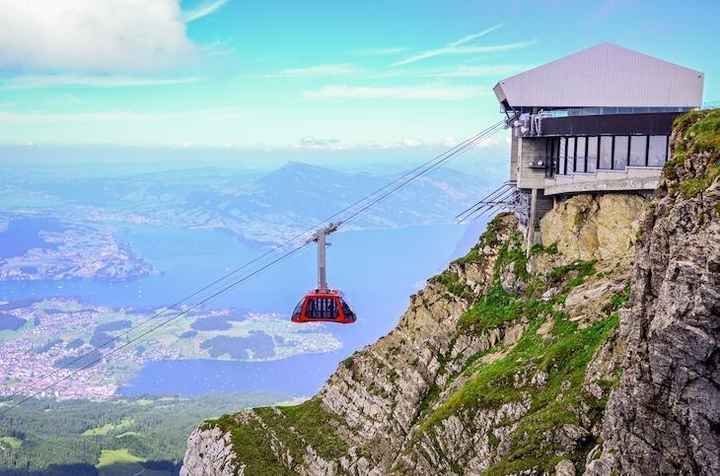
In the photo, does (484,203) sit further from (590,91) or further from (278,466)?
(278,466)

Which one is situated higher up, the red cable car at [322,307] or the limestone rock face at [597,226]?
the limestone rock face at [597,226]

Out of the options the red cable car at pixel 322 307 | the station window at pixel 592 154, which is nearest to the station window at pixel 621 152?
the station window at pixel 592 154

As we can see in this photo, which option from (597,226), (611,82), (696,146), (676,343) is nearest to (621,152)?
(597,226)

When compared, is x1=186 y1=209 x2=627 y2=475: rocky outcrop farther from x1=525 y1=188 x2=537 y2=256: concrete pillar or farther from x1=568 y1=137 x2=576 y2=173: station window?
x1=568 y1=137 x2=576 y2=173: station window

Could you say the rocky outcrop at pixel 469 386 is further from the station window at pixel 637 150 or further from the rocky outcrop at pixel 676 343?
the station window at pixel 637 150

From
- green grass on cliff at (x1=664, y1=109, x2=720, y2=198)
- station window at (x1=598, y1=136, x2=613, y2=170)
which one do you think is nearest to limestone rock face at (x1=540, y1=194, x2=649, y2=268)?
station window at (x1=598, y1=136, x2=613, y2=170)

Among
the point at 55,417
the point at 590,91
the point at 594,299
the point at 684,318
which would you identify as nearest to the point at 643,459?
the point at 684,318

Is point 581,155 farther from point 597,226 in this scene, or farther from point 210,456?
point 210,456
